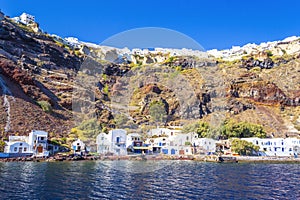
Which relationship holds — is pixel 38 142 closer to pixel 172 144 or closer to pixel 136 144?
pixel 136 144

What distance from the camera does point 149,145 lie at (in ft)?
146

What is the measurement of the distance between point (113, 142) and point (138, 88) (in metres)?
9.50

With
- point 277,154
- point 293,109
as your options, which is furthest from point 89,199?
point 293,109

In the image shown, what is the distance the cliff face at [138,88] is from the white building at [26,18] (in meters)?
18.2

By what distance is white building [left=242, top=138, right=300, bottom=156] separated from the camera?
152 ft

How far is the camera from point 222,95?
6975 centimetres

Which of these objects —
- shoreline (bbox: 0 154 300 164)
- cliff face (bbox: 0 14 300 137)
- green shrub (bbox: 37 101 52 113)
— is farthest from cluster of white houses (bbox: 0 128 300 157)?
green shrub (bbox: 37 101 52 113)

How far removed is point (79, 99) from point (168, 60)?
1703 inches

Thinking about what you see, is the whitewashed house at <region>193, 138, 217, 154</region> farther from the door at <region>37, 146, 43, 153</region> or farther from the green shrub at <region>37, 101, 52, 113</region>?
the green shrub at <region>37, 101, 52, 113</region>

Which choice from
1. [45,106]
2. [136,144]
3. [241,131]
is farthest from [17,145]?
[241,131]

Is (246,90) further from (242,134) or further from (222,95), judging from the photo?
(242,134)

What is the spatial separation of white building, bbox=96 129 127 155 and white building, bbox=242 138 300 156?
21642 mm

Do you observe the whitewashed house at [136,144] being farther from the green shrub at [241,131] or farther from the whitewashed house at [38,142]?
the green shrub at [241,131]

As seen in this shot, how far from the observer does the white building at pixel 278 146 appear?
152ft
